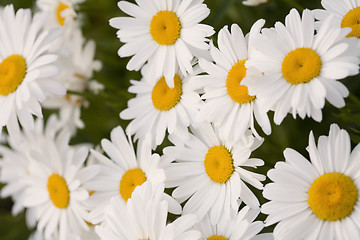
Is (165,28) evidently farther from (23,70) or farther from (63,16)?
(63,16)

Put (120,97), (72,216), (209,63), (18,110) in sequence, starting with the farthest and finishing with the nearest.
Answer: (120,97) → (72,216) → (18,110) → (209,63)

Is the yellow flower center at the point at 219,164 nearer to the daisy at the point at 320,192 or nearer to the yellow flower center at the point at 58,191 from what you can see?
the daisy at the point at 320,192

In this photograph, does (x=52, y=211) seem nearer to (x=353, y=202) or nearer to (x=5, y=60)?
(x=5, y=60)

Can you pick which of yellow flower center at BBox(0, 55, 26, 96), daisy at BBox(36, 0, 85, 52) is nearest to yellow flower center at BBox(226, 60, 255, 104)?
yellow flower center at BBox(0, 55, 26, 96)

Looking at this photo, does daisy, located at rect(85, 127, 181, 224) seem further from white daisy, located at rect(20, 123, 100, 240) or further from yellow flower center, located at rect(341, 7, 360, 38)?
yellow flower center, located at rect(341, 7, 360, 38)

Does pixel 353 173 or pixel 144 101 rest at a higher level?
pixel 144 101

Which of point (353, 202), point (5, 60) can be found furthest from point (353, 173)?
point (5, 60)

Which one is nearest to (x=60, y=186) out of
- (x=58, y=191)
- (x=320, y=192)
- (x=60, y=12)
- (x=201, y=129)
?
(x=58, y=191)
